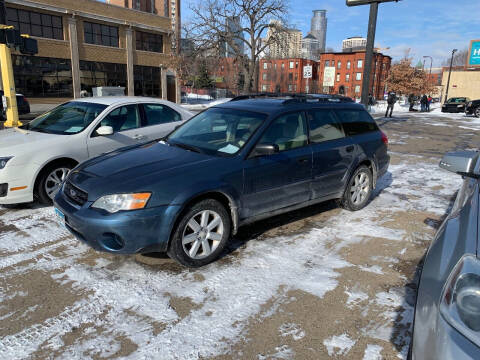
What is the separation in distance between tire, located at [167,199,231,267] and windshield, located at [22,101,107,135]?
3060 mm

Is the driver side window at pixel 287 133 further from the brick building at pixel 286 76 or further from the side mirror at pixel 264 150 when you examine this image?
the brick building at pixel 286 76

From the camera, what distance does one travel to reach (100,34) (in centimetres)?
3462

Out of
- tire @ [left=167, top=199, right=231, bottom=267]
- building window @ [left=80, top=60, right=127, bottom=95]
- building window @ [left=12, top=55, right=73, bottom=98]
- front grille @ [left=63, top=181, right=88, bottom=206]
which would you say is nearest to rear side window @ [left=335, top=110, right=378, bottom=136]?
tire @ [left=167, top=199, right=231, bottom=267]

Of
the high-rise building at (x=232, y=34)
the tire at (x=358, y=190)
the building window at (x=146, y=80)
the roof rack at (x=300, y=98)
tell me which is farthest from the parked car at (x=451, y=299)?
the building window at (x=146, y=80)

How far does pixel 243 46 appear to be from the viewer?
3528cm

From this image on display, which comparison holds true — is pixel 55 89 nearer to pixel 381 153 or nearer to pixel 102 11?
pixel 102 11

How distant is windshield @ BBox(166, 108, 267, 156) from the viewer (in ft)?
13.5

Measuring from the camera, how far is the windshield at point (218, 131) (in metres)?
4.12

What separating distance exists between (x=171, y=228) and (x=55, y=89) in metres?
33.4

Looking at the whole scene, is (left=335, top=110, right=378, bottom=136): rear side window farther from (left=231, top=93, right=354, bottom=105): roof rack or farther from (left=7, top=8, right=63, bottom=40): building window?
(left=7, top=8, right=63, bottom=40): building window

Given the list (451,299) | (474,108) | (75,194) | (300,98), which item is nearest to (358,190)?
(300,98)

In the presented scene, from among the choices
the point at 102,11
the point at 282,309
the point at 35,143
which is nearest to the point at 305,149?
the point at 282,309

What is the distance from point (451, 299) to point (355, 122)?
4210mm

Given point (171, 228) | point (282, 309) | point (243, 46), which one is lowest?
point (282, 309)
